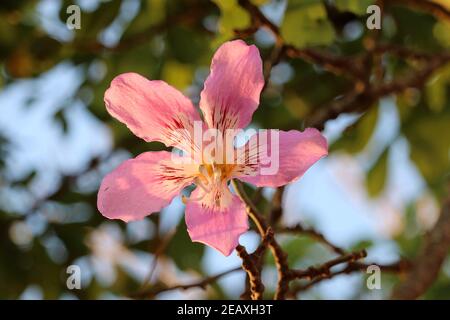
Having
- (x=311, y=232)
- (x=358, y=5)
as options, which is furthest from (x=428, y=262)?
(x=358, y=5)

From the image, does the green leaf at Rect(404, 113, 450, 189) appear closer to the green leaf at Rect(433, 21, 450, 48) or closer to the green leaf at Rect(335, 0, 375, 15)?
the green leaf at Rect(433, 21, 450, 48)

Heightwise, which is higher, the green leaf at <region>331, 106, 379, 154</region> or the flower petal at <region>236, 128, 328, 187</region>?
the green leaf at <region>331, 106, 379, 154</region>

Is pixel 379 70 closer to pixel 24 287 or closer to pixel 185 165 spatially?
pixel 185 165

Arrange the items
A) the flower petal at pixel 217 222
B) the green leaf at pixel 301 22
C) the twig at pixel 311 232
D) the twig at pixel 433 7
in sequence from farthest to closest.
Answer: the twig at pixel 433 7 < the green leaf at pixel 301 22 < the twig at pixel 311 232 < the flower petal at pixel 217 222

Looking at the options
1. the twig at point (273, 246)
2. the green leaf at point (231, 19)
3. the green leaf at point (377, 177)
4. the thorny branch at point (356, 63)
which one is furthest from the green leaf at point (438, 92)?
the twig at point (273, 246)

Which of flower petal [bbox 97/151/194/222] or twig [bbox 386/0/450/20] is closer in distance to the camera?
flower petal [bbox 97/151/194/222]

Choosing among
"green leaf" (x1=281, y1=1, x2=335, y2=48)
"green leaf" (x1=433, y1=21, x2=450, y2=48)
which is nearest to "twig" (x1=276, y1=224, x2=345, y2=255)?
"green leaf" (x1=281, y1=1, x2=335, y2=48)

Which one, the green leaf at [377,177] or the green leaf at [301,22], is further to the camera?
the green leaf at [377,177]

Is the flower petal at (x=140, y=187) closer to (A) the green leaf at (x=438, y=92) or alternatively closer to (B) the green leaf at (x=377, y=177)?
(A) the green leaf at (x=438, y=92)
